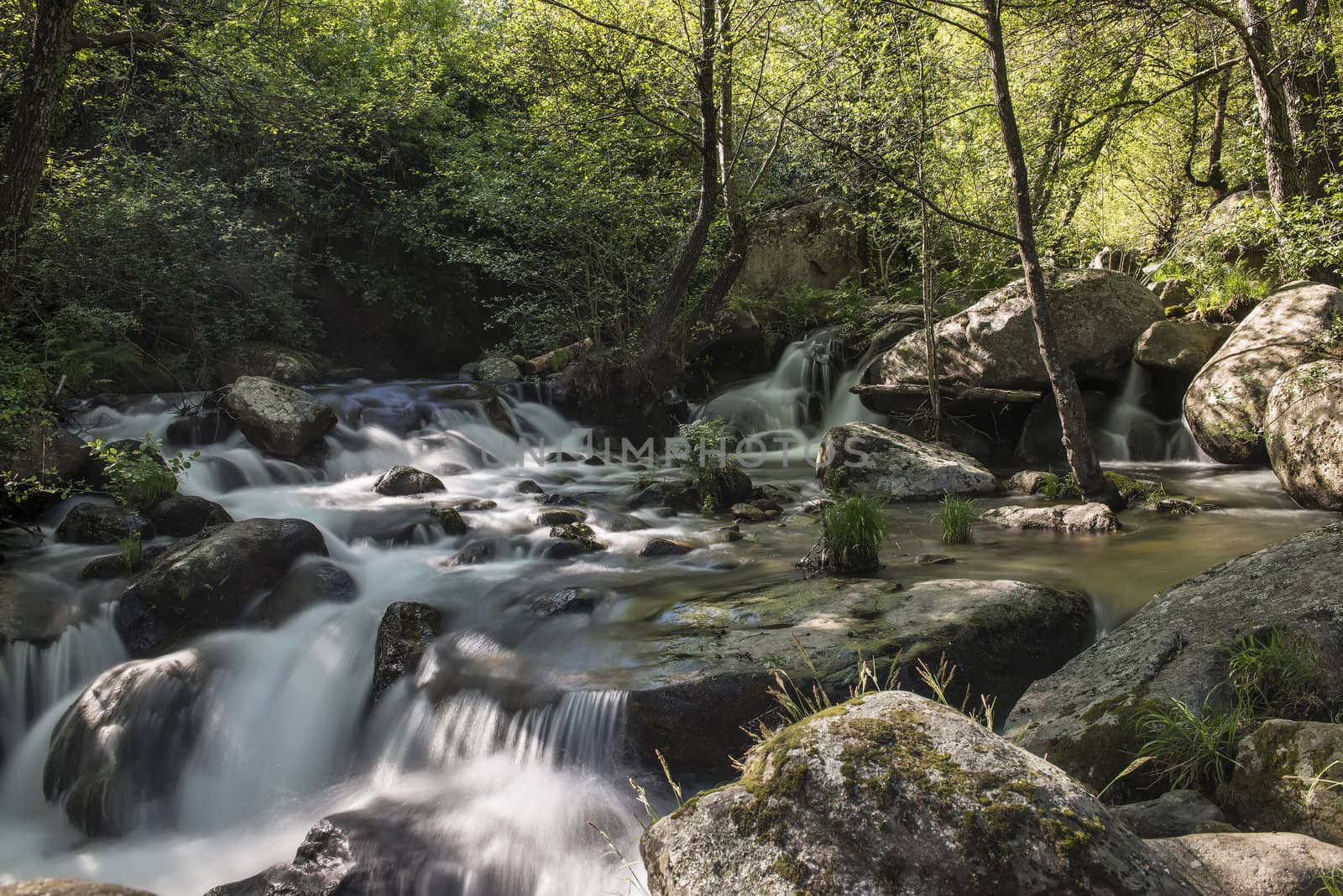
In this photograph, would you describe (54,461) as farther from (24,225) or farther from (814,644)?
(814,644)

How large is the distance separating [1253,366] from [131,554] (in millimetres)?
11717

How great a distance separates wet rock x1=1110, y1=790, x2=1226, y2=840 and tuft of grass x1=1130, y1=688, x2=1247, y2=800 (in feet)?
0.43

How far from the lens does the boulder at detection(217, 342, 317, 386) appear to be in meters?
14.0

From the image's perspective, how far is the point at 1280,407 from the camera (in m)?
8.47

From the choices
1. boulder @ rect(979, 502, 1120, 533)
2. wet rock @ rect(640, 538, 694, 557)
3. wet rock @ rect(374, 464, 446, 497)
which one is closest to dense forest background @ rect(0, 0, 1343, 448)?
boulder @ rect(979, 502, 1120, 533)

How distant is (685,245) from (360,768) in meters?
9.87

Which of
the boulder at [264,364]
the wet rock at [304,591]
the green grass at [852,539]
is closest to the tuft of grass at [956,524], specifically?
the green grass at [852,539]

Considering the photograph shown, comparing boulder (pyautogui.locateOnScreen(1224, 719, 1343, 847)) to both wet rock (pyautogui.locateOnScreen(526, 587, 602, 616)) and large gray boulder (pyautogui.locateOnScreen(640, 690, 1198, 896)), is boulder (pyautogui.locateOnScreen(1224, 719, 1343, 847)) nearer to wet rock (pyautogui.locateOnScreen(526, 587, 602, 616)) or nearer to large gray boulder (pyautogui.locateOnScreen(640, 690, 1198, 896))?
large gray boulder (pyautogui.locateOnScreen(640, 690, 1198, 896))

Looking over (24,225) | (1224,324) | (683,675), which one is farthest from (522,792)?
(1224,324)

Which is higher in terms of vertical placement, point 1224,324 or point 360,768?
point 1224,324

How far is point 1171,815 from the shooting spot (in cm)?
303

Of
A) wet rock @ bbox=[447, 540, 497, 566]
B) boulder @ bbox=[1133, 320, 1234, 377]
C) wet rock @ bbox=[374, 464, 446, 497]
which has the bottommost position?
wet rock @ bbox=[447, 540, 497, 566]

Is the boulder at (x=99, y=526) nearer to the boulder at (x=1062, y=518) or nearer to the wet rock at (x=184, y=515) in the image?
the wet rock at (x=184, y=515)

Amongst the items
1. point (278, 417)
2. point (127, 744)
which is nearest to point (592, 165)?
point (278, 417)
